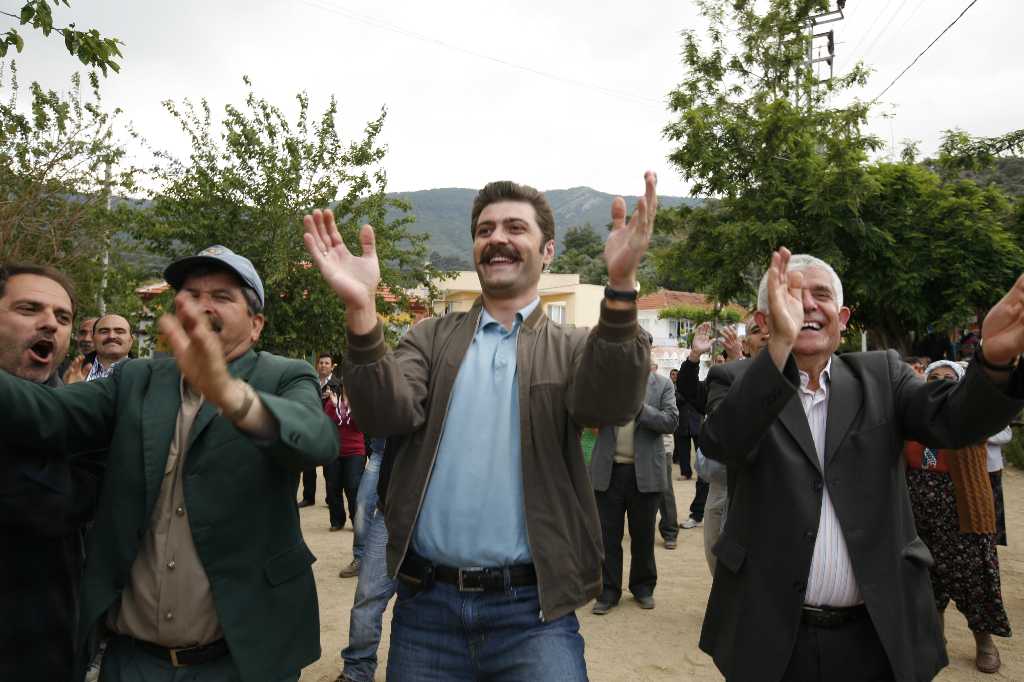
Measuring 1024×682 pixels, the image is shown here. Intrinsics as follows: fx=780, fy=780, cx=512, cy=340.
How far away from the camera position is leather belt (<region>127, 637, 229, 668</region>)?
230cm

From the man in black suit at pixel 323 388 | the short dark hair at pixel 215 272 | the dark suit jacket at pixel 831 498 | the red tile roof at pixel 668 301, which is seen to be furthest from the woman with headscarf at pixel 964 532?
the red tile roof at pixel 668 301

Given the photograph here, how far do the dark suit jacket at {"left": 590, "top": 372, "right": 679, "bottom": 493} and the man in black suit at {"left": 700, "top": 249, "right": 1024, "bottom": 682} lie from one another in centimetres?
402

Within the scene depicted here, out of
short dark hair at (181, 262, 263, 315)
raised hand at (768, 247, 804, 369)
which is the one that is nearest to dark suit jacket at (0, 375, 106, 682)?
short dark hair at (181, 262, 263, 315)

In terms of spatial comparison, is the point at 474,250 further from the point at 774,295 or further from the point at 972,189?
the point at 972,189

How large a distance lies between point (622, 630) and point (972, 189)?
53.4ft

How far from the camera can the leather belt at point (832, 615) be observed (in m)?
2.50

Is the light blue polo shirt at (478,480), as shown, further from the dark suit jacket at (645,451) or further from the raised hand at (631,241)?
the dark suit jacket at (645,451)

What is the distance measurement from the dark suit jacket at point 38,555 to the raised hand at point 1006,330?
278 cm

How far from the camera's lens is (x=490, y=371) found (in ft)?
8.26

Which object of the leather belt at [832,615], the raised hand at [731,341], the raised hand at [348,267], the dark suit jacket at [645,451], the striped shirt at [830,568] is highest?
the raised hand at [348,267]

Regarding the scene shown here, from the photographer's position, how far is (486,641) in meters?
2.33

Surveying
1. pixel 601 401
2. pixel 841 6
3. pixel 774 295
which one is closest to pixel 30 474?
pixel 601 401

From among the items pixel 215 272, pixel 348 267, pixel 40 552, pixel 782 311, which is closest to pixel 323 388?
pixel 40 552

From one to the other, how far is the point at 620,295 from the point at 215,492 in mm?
1335
